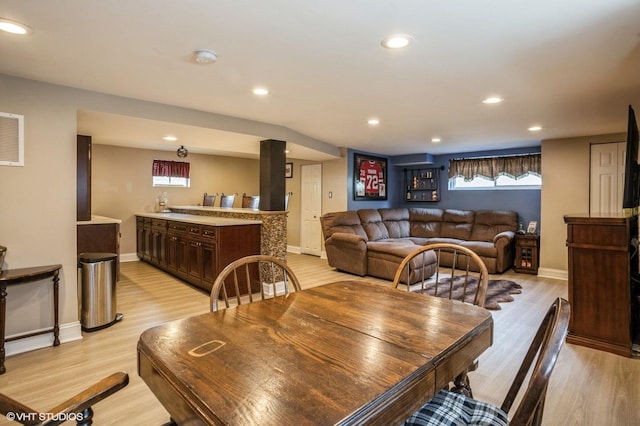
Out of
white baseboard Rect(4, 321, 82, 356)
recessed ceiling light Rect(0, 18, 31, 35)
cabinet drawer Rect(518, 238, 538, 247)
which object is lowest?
white baseboard Rect(4, 321, 82, 356)

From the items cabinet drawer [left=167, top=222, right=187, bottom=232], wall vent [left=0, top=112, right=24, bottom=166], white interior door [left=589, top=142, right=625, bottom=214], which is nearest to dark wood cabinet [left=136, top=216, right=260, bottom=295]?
cabinet drawer [left=167, top=222, right=187, bottom=232]

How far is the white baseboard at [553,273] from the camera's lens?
518cm

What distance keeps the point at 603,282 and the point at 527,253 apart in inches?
119

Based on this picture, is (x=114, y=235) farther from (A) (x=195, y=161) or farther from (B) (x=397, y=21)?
(B) (x=397, y=21)

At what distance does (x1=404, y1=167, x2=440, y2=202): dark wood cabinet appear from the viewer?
7.20 metres

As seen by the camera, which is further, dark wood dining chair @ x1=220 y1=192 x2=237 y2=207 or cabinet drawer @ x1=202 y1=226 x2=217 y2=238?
dark wood dining chair @ x1=220 y1=192 x2=237 y2=207

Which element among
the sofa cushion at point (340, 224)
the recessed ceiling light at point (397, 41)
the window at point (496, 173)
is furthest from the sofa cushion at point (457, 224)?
the recessed ceiling light at point (397, 41)

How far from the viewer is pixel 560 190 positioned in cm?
521

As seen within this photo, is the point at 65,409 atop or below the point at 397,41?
below

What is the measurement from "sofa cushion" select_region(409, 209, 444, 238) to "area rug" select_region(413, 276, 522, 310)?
5.51ft

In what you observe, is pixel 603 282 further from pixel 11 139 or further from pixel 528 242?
pixel 11 139

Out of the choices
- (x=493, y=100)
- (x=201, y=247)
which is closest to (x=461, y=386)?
(x=493, y=100)

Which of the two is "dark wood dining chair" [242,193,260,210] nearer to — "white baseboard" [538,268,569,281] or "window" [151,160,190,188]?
"window" [151,160,190,188]

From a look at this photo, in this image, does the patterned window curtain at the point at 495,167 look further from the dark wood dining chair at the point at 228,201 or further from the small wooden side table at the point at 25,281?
the small wooden side table at the point at 25,281
